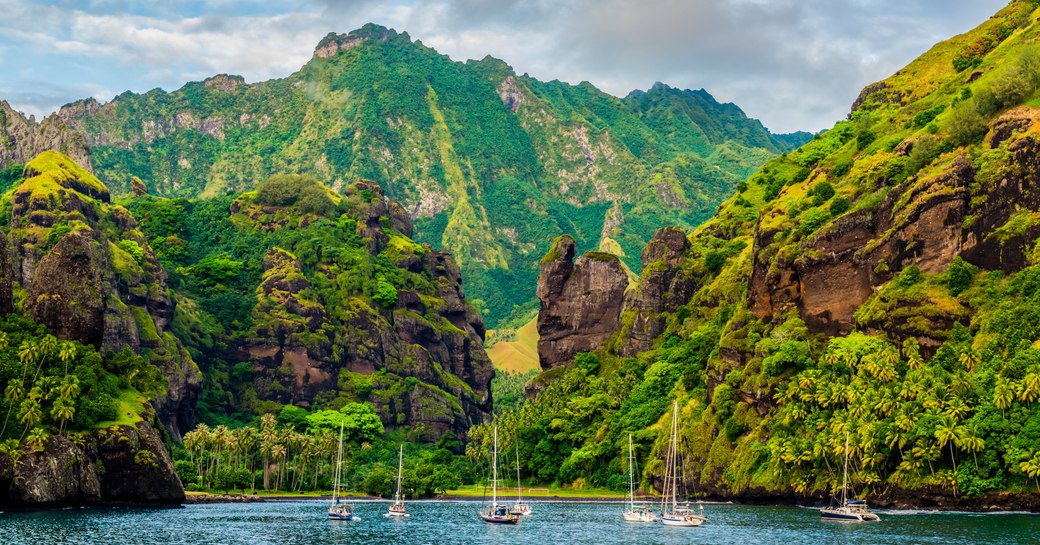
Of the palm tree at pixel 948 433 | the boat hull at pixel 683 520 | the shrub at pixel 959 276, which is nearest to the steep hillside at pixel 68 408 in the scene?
the boat hull at pixel 683 520

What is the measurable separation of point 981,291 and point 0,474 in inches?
5780

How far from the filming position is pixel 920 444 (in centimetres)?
15838

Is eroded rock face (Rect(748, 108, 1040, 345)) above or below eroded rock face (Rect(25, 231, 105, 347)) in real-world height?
above

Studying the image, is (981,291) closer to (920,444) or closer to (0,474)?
(920,444)

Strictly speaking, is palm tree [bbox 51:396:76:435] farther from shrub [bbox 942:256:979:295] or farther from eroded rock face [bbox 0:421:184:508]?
shrub [bbox 942:256:979:295]

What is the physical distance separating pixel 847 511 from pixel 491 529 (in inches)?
1911

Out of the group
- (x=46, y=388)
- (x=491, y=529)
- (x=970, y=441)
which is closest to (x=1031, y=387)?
(x=970, y=441)

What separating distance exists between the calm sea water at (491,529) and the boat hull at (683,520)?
1294 millimetres

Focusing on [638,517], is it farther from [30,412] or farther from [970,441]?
[30,412]

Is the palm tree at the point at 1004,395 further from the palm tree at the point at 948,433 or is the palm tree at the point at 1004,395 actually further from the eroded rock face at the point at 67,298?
the eroded rock face at the point at 67,298

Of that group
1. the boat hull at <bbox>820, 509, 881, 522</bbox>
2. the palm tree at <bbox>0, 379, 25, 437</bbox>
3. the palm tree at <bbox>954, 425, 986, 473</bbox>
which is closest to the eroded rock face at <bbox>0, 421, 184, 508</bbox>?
the palm tree at <bbox>0, 379, 25, 437</bbox>

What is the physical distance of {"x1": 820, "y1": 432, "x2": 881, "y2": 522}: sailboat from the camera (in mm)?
150375

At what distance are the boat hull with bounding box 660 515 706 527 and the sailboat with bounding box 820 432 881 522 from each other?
1717cm

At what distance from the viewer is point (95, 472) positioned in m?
170
